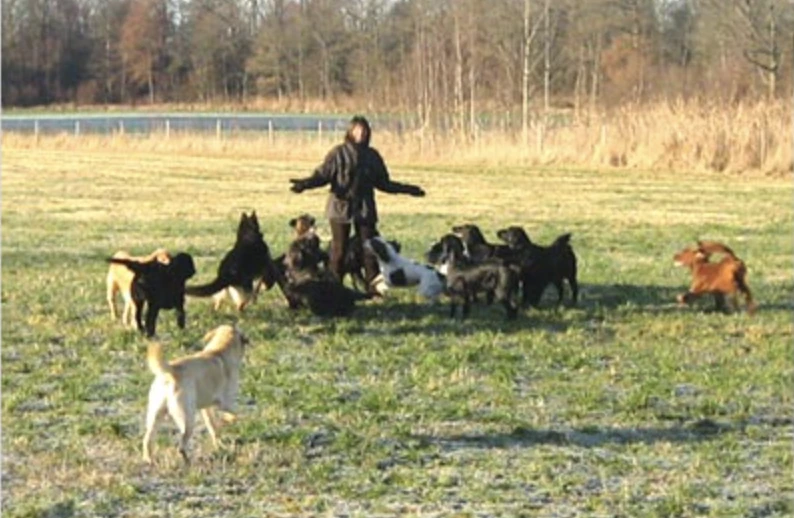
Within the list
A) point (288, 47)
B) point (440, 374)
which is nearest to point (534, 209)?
point (440, 374)

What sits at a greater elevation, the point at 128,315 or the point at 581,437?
the point at 128,315

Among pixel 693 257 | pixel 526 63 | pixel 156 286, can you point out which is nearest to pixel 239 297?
pixel 156 286

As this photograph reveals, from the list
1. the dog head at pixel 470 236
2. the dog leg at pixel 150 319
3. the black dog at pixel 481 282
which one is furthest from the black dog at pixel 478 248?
the dog leg at pixel 150 319

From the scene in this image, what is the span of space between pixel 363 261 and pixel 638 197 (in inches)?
580

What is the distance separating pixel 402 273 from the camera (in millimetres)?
11984

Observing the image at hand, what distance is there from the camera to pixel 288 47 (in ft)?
251

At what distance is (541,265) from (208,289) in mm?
2948

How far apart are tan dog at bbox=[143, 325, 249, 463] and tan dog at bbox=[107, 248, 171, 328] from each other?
3331 mm

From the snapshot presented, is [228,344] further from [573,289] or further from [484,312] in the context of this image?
[573,289]

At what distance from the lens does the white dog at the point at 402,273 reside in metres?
12.0

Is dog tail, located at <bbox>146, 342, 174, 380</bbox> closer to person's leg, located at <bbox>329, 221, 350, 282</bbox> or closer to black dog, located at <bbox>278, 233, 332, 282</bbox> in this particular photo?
black dog, located at <bbox>278, 233, 332, 282</bbox>

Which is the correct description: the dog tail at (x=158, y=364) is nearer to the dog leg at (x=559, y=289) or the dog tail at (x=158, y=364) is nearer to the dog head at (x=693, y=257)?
the dog leg at (x=559, y=289)

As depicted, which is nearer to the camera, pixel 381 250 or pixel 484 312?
pixel 484 312

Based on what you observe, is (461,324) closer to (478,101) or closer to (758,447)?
(758,447)
